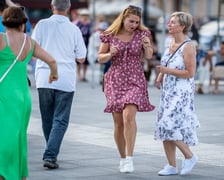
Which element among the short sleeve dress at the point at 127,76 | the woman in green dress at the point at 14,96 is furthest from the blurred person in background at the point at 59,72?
the woman in green dress at the point at 14,96

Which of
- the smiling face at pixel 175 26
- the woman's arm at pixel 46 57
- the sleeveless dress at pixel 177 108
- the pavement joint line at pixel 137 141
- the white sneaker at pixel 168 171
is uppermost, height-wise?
the smiling face at pixel 175 26

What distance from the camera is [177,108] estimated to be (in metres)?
10.3

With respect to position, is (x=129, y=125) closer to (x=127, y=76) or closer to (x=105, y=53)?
(x=127, y=76)

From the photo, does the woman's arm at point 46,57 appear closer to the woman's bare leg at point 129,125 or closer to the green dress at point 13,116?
the green dress at point 13,116

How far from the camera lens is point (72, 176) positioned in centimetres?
1007

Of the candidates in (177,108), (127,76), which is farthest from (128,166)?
(127,76)

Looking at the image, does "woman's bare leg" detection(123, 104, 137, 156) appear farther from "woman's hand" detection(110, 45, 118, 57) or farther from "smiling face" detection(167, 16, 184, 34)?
"smiling face" detection(167, 16, 184, 34)

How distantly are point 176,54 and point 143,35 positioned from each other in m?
0.44

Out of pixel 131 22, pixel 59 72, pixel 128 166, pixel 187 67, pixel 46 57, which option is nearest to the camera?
pixel 46 57

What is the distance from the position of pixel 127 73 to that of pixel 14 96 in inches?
90.7

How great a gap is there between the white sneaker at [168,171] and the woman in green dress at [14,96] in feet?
6.65

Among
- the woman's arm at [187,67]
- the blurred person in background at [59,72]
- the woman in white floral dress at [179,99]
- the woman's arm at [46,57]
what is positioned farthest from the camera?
the blurred person in background at [59,72]

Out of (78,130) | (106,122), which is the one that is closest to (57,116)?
(78,130)

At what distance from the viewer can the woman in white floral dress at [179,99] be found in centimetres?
1026
